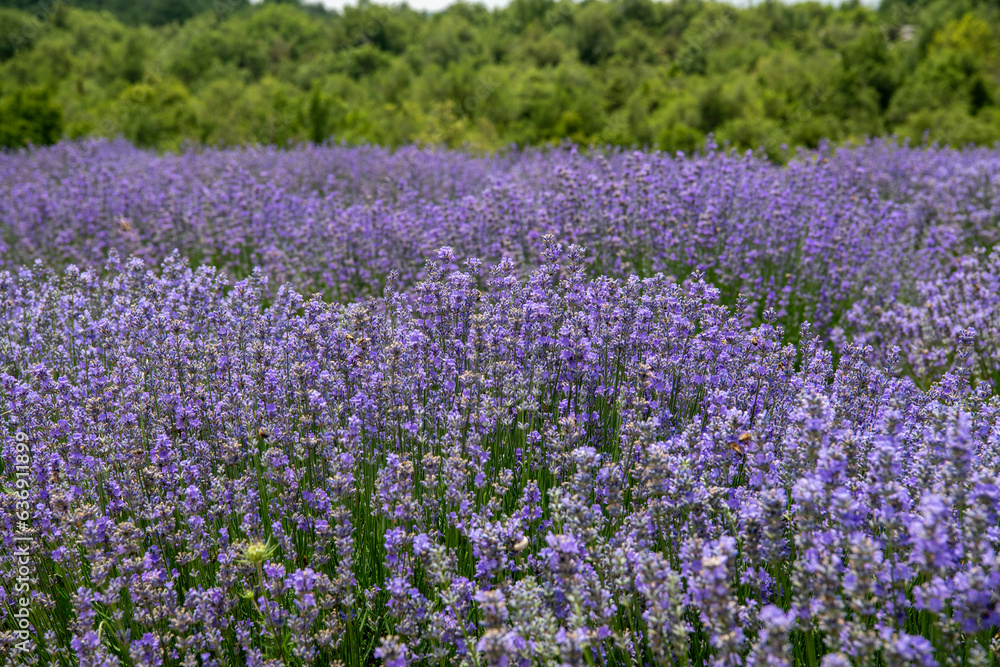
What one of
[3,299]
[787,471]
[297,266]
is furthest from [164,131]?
[787,471]

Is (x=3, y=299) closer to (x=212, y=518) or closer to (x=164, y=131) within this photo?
(x=212, y=518)

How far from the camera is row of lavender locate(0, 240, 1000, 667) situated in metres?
1.57

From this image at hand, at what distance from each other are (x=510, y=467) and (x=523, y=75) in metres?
19.9

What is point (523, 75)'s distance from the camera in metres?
20.9

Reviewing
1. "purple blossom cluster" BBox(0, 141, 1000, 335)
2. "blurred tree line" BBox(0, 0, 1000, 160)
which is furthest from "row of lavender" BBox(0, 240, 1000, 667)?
"blurred tree line" BBox(0, 0, 1000, 160)

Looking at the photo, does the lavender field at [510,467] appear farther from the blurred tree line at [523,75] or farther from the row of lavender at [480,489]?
the blurred tree line at [523,75]

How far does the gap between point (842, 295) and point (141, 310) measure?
4650 mm

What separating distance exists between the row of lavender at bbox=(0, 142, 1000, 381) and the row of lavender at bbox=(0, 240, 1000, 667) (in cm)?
159

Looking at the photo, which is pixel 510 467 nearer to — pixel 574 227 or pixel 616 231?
pixel 574 227

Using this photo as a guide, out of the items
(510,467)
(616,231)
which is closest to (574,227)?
(616,231)

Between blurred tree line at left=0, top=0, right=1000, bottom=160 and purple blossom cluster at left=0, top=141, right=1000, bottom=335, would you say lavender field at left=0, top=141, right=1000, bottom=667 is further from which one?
blurred tree line at left=0, top=0, right=1000, bottom=160

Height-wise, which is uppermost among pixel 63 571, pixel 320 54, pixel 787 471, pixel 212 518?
pixel 320 54

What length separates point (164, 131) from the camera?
1602 centimetres

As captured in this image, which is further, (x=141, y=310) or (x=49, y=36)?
(x=49, y=36)
